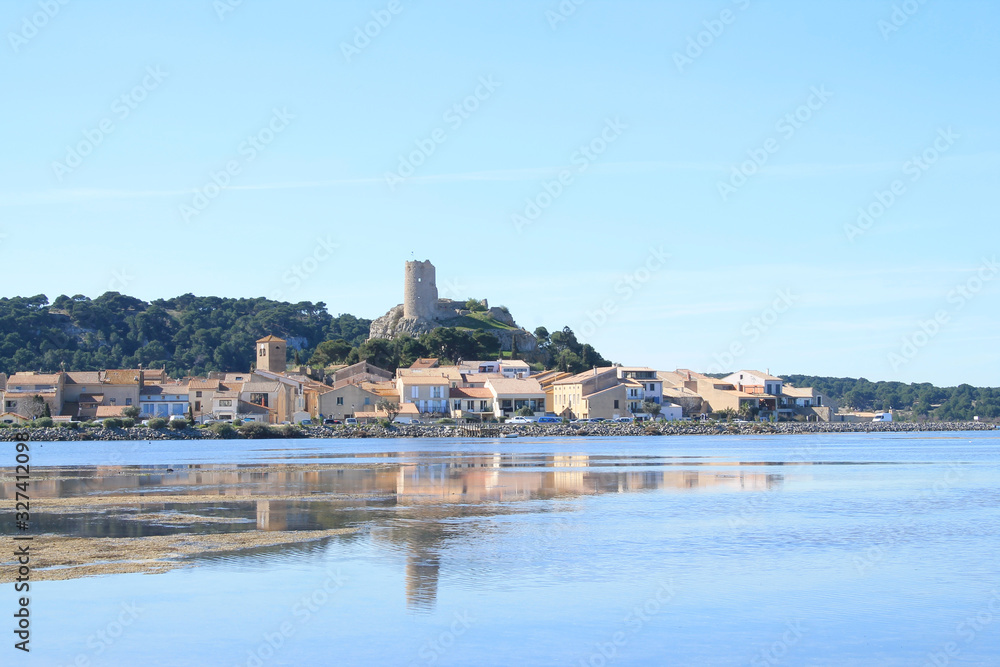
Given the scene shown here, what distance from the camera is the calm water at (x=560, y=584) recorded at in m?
11.1

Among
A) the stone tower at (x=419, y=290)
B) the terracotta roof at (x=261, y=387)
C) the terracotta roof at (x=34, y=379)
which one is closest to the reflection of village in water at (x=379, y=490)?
the terracotta roof at (x=261, y=387)

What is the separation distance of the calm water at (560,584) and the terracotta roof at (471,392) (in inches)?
2253

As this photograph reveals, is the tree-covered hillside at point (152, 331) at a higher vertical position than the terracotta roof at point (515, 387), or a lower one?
higher

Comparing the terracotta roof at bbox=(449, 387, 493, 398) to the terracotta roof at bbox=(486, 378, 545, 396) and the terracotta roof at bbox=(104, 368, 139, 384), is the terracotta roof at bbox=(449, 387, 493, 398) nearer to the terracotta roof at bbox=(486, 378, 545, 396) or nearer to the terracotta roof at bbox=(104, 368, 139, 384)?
the terracotta roof at bbox=(486, 378, 545, 396)

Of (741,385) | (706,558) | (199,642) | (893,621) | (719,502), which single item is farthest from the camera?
(741,385)

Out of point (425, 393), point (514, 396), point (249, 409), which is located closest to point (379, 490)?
point (249, 409)

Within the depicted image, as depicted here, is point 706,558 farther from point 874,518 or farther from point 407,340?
point 407,340

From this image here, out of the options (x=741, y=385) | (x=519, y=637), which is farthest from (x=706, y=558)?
(x=741, y=385)

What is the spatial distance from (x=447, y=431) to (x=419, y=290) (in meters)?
37.9

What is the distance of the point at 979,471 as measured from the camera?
35969 millimetres

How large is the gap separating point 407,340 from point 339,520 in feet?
277

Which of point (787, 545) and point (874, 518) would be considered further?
point (874, 518)

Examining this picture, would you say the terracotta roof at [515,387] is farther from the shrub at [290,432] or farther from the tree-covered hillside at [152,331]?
the tree-covered hillside at [152,331]

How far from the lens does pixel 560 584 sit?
1419cm
